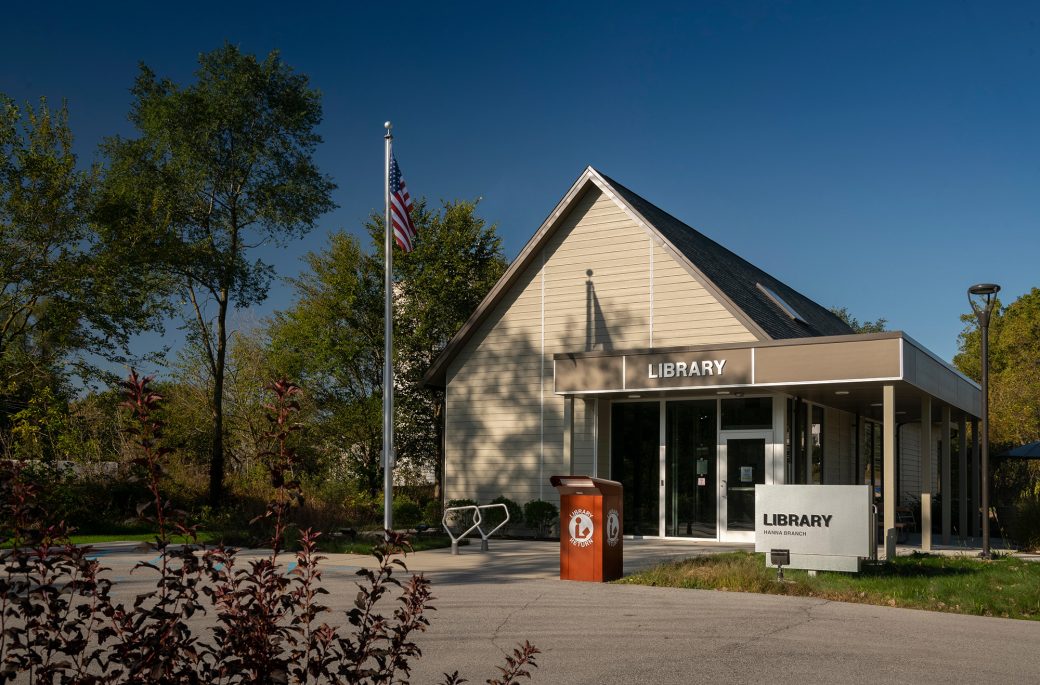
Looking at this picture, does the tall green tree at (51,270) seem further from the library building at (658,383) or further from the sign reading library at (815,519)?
the sign reading library at (815,519)

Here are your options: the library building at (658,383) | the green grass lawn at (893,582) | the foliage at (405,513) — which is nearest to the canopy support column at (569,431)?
the library building at (658,383)

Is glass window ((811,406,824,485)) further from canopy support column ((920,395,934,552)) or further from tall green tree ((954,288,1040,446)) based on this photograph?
tall green tree ((954,288,1040,446))

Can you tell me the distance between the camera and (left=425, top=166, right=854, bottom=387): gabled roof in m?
19.8

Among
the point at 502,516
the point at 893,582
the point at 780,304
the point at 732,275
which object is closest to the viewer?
the point at 893,582

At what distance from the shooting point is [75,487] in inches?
902

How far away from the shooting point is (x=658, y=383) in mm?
18828

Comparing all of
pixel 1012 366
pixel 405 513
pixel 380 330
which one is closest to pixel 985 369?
pixel 405 513

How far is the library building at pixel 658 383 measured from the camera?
18250 millimetres

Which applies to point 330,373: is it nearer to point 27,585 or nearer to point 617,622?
point 617,622

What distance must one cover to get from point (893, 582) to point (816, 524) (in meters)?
1.20

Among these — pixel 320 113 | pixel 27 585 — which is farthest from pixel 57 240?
pixel 27 585

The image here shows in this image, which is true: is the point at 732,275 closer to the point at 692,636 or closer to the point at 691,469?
the point at 691,469

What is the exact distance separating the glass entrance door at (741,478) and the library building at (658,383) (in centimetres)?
3

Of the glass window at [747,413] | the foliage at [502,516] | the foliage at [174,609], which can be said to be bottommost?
the foliage at [502,516]
